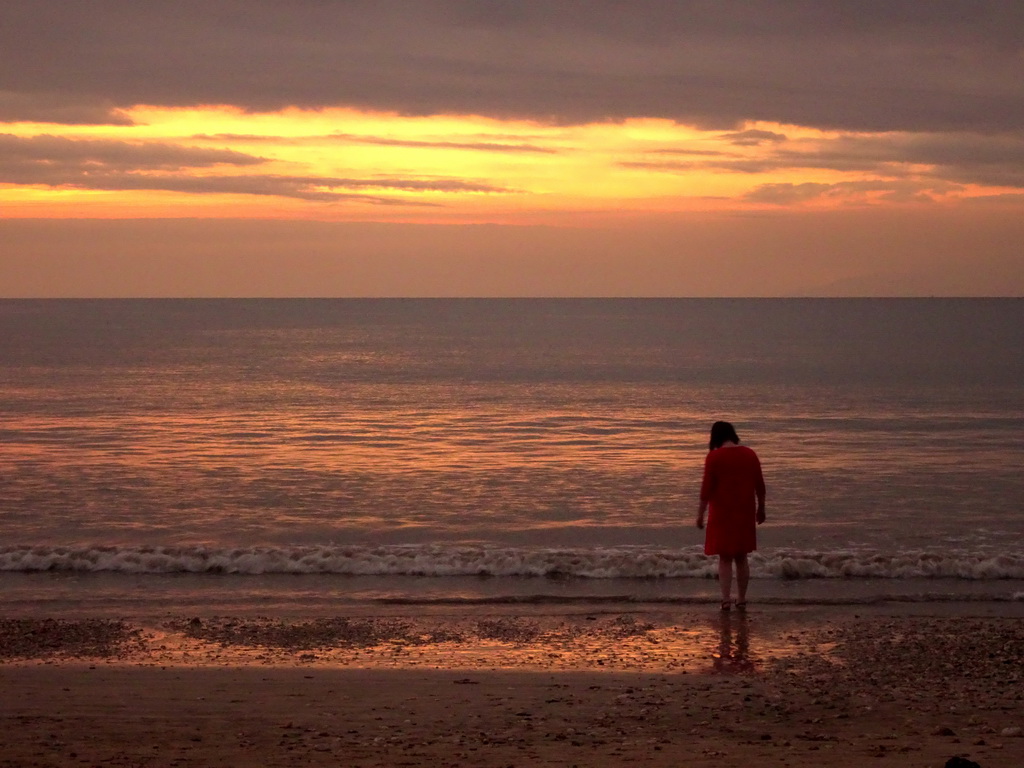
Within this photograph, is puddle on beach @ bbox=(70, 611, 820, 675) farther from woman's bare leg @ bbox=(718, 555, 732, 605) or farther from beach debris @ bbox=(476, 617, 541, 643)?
woman's bare leg @ bbox=(718, 555, 732, 605)

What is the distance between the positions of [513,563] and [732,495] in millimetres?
3565

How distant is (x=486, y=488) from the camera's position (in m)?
17.3

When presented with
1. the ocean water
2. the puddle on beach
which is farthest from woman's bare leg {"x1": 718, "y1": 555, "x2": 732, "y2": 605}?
the ocean water

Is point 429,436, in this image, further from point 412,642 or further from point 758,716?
point 758,716

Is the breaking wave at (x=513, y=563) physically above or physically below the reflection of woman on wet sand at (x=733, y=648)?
above

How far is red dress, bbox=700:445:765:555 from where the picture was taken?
30.2ft

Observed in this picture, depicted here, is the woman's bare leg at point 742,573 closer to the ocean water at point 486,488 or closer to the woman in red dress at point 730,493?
the woman in red dress at point 730,493

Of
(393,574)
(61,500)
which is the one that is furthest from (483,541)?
(61,500)

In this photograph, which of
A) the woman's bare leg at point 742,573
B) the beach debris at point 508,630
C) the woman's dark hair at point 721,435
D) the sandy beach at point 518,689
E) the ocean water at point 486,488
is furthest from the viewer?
the ocean water at point 486,488

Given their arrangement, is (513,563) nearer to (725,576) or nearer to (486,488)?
(725,576)

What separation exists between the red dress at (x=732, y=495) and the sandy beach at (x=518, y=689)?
0.70 m

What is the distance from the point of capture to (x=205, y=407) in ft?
105

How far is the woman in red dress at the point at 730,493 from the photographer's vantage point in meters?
9.20

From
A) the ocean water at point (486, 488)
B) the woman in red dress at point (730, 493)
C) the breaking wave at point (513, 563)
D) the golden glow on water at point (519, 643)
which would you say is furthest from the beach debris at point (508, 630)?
the breaking wave at point (513, 563)
